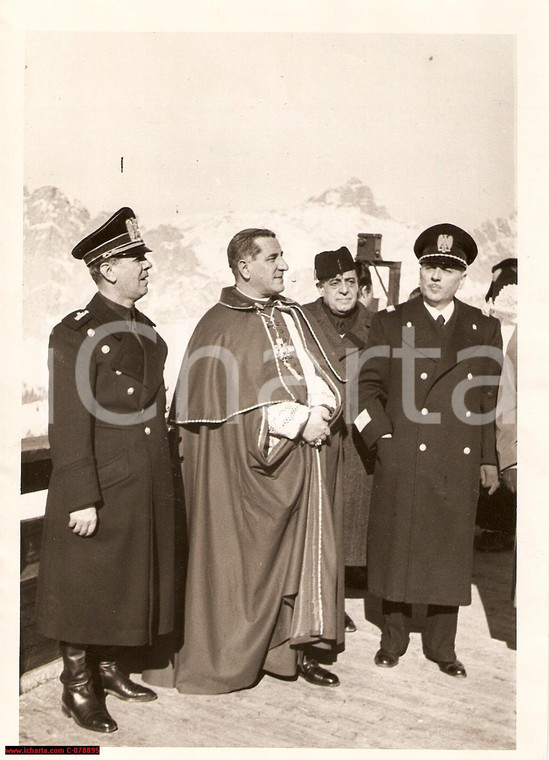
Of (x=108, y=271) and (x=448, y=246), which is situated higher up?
(x=448, y=246)

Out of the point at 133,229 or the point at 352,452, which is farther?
the point at 352,452

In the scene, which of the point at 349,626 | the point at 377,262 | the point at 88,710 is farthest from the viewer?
the point at 349,626

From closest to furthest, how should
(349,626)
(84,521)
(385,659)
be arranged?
(84,521) → (385,659) → (349,626)

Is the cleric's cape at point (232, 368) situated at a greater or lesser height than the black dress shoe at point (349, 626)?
greater

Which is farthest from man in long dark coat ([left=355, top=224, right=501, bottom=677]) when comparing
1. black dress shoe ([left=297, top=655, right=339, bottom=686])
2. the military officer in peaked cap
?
the military officer in peaked cap

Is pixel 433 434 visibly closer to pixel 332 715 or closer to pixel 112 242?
pixel 332 715

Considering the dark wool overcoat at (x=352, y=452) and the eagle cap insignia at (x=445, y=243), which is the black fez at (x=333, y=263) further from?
the eagle cap insignia at (x=445, y=243)

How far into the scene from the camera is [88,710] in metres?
2.98

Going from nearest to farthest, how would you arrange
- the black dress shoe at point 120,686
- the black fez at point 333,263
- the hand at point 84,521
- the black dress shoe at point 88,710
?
the hand at point 84,521
the black dress shoe at point 88,710
the black dress shoe at point 120,686
the black fez at point 333,263

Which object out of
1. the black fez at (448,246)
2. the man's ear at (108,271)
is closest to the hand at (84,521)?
the man's ear at (108,271)

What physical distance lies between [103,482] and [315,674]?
1.19 metres

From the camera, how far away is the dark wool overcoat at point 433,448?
3223 mm

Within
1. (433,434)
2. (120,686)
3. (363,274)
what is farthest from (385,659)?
(363,274)

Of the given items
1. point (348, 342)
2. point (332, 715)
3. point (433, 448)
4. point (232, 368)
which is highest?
point (348, 342)
